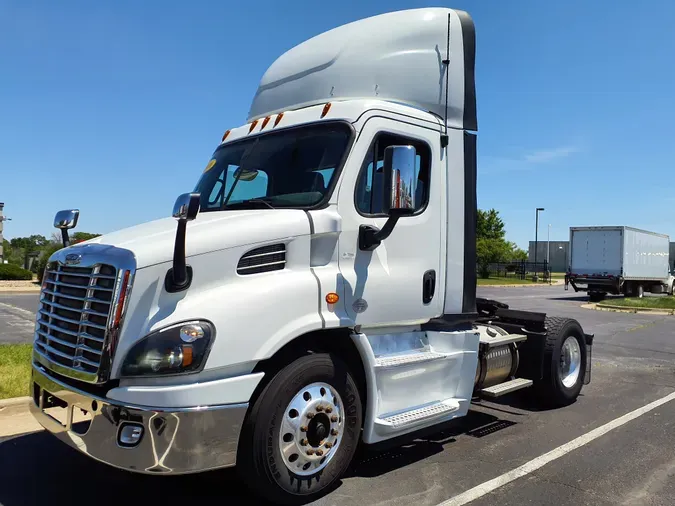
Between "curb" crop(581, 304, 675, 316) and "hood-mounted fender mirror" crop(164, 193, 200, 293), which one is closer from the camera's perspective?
"hood-mounted fender mirror" crop(164, 193, 200, 293)

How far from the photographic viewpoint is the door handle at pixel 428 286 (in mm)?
4789

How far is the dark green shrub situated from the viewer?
29.5 metres

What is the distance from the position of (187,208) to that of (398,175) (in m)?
1.54

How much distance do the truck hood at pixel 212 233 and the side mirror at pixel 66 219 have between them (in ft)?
1.56

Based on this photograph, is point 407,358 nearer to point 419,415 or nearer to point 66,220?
point 419,415

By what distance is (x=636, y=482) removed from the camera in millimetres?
4445

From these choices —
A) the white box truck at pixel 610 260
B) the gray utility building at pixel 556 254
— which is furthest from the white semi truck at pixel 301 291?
the gray utility building at pixel 556 254

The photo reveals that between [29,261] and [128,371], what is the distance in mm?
41258

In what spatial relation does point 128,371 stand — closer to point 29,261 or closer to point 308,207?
point 308,207

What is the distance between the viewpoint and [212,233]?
3.68 m

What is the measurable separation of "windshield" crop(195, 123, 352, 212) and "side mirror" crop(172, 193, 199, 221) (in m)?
1.11

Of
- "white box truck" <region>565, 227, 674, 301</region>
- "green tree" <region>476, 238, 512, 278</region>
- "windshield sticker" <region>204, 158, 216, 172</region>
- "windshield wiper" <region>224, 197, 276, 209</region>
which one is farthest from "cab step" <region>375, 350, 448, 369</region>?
"green tree" <region>476, 238, 512, 278</region>

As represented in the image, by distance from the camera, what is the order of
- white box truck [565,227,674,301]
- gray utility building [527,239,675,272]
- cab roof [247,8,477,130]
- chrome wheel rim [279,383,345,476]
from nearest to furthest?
chrome wheel rim [279,383,345,476] → cab roof [247,8,477,130] → white box truck [565,227,674,301] → gray utility building [527,239,675,272]

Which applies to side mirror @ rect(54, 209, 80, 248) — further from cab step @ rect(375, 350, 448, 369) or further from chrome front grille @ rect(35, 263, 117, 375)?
cab step @ rect(375, 350, 448, 369)
